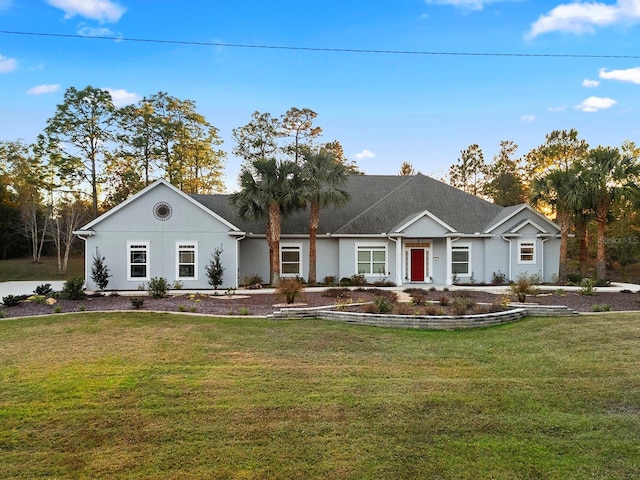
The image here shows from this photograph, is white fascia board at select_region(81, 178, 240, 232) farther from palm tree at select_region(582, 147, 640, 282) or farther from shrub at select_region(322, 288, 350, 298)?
palm tree at select_region(582, 147, 640, 282)

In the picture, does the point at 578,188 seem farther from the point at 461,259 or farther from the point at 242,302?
the point at 242,302

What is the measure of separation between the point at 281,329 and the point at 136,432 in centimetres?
555

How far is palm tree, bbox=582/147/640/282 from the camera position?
20125mm

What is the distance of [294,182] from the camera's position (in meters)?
19.4

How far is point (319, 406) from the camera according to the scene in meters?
5.25

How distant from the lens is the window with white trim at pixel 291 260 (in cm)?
2166

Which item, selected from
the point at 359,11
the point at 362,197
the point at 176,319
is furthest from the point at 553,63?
the point at 176,319

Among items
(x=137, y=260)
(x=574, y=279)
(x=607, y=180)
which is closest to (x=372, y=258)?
(x=574, y=279)

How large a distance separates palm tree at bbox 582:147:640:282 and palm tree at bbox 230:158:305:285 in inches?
598

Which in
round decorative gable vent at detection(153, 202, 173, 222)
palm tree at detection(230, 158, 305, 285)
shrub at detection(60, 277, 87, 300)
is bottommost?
shrub at detection(60, 277, 87, 300)

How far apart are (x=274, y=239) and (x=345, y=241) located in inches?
156

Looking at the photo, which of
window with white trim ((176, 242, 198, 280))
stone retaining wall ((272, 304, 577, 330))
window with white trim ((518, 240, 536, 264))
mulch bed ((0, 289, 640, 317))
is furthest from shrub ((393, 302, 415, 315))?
window with white trim ((518, 240, 536, 264))

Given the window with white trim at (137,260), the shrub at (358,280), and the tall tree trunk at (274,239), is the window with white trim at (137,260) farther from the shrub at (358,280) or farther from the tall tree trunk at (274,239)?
the shrub at (358,280)

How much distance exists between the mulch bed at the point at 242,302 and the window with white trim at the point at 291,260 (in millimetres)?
4644
